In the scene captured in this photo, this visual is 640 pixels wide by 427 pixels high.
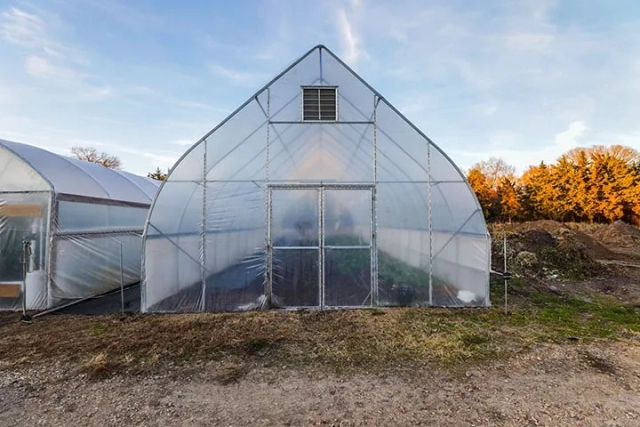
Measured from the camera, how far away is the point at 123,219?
9.43 m

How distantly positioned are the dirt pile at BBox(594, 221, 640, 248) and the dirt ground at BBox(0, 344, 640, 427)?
19311mm

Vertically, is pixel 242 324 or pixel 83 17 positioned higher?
pixel 83 17

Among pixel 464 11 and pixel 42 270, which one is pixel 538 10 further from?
pixel 42 270

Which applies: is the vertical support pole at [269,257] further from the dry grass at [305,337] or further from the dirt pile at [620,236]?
the dirt pile at [620,236]

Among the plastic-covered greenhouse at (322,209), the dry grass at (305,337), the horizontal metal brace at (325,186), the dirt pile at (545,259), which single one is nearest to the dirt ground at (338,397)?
the dry grass at (305,337)

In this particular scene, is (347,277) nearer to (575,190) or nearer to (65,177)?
(65,177)

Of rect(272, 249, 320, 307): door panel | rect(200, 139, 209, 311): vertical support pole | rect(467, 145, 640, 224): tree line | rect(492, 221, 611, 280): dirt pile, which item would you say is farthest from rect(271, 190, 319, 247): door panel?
rect(467, 145, 640, 224): tree line

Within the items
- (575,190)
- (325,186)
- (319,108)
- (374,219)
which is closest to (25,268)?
(325,186)

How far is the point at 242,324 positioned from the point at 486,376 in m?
3.90

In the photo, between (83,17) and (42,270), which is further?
(83,17)

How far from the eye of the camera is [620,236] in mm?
19047

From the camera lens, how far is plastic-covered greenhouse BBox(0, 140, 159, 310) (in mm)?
6566

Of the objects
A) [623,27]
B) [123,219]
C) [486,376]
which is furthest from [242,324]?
[623,27]

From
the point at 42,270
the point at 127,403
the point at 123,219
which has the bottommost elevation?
the point at 127,403
